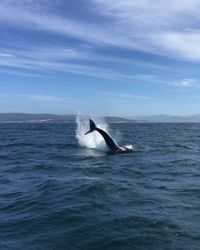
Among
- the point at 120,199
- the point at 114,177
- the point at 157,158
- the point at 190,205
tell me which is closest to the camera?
the point at 190,205

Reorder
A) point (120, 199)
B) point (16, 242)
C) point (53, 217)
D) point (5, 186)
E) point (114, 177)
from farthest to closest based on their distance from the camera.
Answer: point (114, 177) < point (5, 186) < point (120, 199) < point (53, 217) < point (16, 242)

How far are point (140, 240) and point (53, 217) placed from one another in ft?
12.2

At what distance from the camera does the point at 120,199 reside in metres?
17.3

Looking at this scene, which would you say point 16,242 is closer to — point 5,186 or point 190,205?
point 190,205

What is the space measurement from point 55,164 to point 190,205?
1430cm

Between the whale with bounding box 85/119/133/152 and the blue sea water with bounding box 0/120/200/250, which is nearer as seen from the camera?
the blue sea water with bounding box 0/120/200/250

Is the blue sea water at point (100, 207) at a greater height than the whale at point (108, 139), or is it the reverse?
the whale at point (108, 139)

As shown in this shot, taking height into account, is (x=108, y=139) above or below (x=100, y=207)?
above

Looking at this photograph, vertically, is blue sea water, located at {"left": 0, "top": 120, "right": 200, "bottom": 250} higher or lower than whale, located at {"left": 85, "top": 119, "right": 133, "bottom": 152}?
lower

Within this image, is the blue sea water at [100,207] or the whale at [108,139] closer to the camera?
the blue sea water at [100,207]

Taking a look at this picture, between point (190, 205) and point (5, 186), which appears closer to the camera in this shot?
point (190, 205)

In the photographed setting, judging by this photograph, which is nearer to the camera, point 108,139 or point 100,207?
point 100,207

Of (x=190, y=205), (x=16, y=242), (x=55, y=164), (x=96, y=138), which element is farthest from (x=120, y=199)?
(x=96, y=138)

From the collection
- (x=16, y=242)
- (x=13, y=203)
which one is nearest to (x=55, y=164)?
(x=13, y=203)
